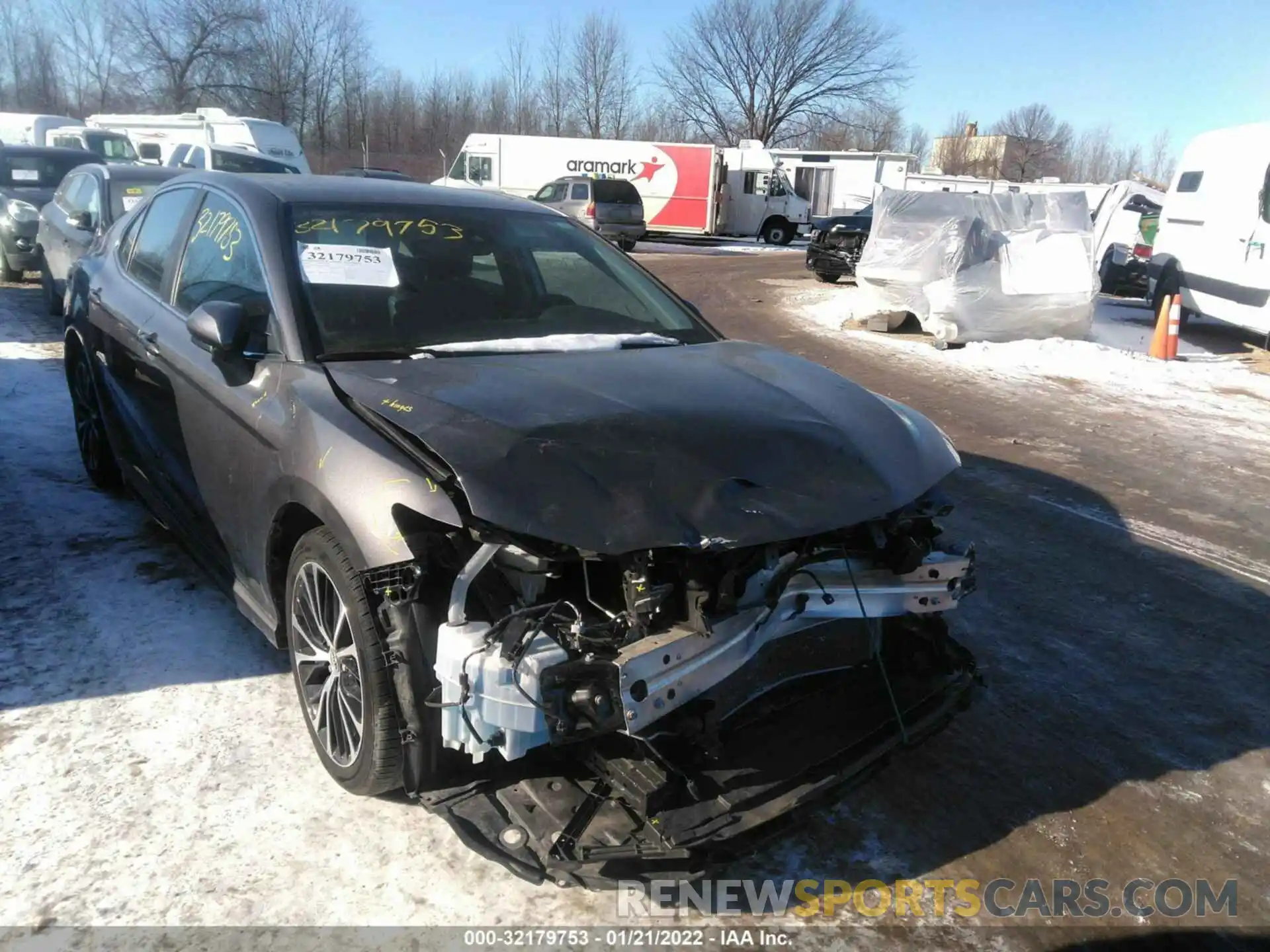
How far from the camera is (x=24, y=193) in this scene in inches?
480

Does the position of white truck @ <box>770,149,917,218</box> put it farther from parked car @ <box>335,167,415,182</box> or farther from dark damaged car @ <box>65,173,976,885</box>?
dark damaged car @ <box>65,173,976,885</box>

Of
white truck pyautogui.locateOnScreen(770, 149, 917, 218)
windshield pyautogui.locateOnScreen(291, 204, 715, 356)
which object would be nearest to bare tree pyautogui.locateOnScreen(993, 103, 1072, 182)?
white truck pyautogui.locateOnScreen(770, 149, 917, 218)

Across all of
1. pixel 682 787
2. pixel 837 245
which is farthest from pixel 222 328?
pixel 837 245

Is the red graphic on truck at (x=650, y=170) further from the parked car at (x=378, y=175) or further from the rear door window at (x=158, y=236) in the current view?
the rear door window at (x=158, y=236)

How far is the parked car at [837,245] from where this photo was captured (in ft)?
61.7

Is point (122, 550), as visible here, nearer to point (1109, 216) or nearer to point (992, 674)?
point (992, 674)

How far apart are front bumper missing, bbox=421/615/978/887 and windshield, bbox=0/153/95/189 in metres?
13.5

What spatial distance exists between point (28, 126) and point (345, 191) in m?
31.7

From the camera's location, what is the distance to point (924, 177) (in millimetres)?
32875

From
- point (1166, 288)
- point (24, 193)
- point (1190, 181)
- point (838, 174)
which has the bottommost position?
point (1166, 288)

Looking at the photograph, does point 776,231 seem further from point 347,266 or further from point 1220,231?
point 347,266

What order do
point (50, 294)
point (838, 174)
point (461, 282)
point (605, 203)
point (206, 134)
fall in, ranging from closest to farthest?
point (461, 282), point (50, 294), point (206, 134), point (605, 203), point (838, 174)

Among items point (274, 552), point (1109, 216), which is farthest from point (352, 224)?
point (1109, 216)

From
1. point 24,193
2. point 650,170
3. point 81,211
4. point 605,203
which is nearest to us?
point 81,211
